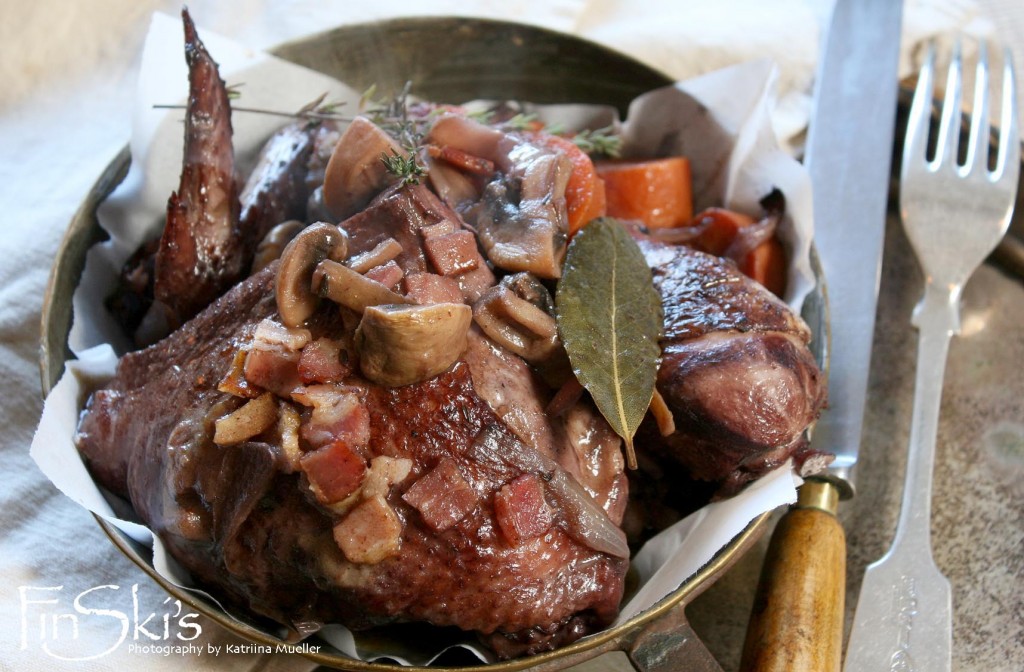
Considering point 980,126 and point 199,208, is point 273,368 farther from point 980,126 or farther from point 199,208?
point 980,126

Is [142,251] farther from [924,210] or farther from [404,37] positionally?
[924,210]

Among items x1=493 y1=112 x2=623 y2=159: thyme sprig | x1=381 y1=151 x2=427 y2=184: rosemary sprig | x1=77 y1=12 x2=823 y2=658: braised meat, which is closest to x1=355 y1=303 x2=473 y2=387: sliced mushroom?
x1=77 y1=12 x2=823 y2=658: braised meat

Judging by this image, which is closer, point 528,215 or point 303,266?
point 303,266

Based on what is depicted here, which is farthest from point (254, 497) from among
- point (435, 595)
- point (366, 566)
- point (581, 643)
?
point (581, 643)

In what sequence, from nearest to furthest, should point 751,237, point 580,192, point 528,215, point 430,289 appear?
1. point 430,289
2. point 528,215
3. point 580,192
4. point 751,237

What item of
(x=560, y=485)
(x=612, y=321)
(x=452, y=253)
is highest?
(x=452, y=253)

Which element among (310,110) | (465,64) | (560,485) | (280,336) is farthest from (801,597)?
(465,64)

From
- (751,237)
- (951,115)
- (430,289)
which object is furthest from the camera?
(951,115)
